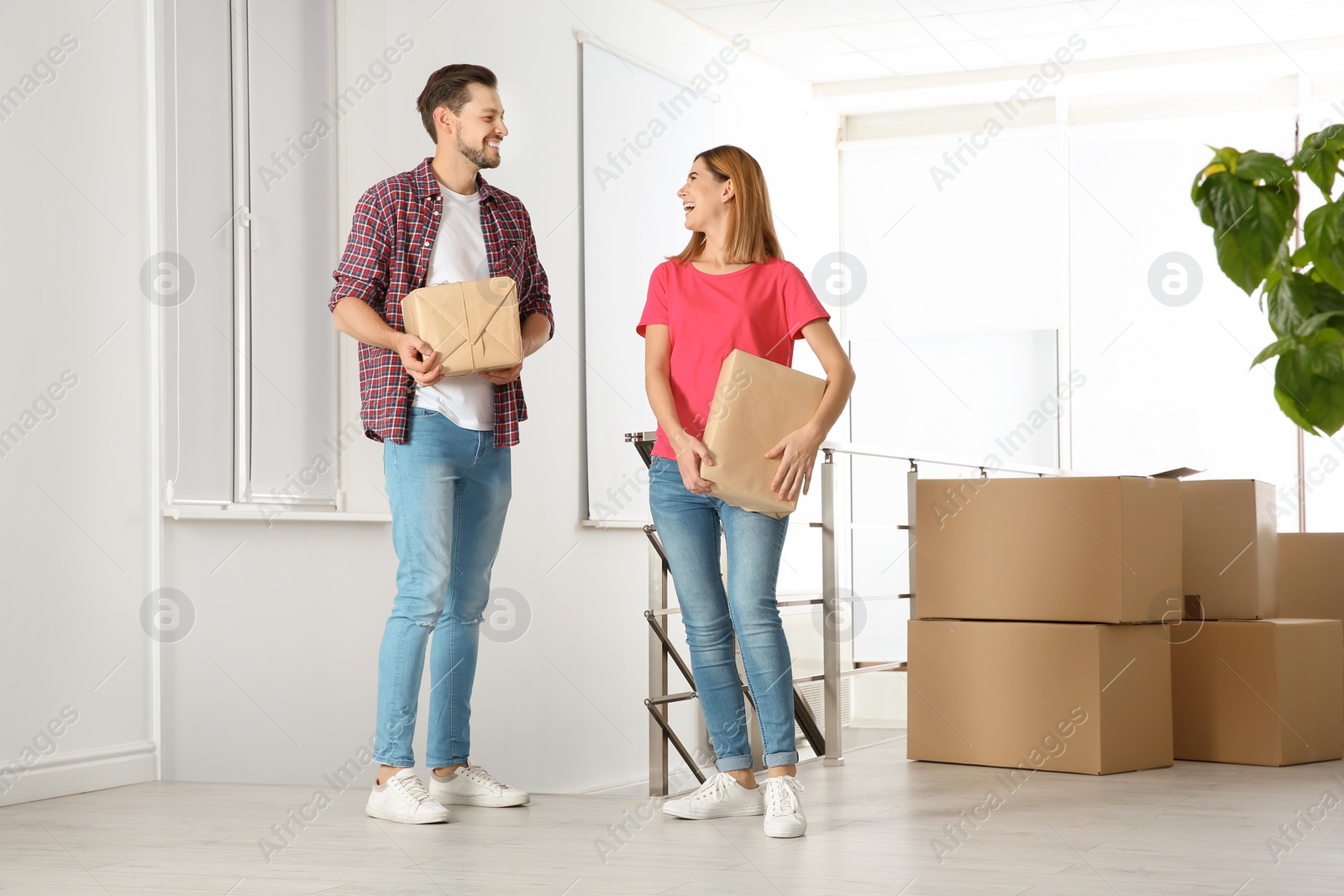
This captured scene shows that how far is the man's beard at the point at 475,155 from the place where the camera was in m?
2.05

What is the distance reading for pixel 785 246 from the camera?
5.18 m

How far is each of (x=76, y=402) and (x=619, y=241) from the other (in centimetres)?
208

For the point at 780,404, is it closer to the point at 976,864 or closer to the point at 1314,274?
the point at 976,864

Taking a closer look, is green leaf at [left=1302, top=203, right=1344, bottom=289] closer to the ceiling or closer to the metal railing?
the metal railing

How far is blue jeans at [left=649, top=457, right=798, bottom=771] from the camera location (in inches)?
76.7

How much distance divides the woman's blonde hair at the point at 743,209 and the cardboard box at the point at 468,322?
1.03 feet

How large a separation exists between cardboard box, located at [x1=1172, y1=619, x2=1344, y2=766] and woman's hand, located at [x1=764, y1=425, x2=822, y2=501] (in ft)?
4.30

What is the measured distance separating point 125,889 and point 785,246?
4.03 meters

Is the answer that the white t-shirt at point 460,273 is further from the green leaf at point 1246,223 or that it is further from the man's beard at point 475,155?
the green leaf at point 1246,223

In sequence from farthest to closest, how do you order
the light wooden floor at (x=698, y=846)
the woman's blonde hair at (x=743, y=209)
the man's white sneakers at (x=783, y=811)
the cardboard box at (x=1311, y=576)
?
the cardboard box at (x=1311, y=576) < the woman's blonde hair at (x=743, y=209) < the man's white sneakers at (x=783, y=811) < the light wooden floor at (x=698, y=846)

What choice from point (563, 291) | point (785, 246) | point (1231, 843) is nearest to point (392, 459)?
point (1231, 843)

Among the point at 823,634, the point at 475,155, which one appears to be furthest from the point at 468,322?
the point at 823,634

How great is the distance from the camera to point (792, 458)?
1.92 metres

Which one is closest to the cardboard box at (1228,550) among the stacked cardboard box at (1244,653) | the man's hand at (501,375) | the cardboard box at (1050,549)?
the stacked cardboard box at (1244,653)
